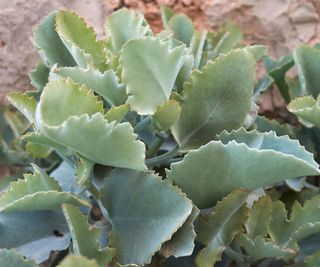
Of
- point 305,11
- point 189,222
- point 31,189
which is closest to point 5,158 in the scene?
point 31,189

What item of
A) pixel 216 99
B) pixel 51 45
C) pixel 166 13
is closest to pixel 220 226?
pixel 216 99

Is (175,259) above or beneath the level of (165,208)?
beneath

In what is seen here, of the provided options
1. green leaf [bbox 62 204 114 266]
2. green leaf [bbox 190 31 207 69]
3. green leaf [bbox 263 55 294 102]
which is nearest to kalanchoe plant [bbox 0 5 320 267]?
green leaf [bbox 62 204 114 266]

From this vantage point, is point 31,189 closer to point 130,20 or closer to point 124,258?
point 124,258

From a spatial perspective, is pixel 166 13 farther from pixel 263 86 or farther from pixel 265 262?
pixel 265 262

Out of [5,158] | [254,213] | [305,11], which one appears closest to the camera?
[254,213]

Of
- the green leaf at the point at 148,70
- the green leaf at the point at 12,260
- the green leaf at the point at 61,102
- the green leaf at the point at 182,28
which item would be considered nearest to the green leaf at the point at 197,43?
the green leaf at the point at 182,28
